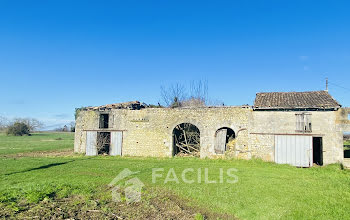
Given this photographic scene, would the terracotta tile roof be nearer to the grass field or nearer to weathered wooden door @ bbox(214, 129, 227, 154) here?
weathered wooden door @ bbox(214, 129, 227, 154)

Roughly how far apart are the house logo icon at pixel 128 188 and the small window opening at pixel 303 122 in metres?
11.4

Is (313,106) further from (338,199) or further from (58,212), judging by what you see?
(58,212)

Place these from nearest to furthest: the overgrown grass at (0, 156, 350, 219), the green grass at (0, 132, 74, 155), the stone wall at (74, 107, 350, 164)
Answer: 1. the overgrown grass at (0, 156, 350, 219)
2. the stone wall at (74, 107, 350, 164)
3. the green grass at (0, 132, 74, 155)

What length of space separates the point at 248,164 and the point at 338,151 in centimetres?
565

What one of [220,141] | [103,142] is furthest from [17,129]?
[220,141]

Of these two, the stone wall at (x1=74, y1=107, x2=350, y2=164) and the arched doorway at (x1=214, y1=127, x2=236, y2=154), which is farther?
the arched doorway at (x1=214, y1=127, x2=236, y2=154)

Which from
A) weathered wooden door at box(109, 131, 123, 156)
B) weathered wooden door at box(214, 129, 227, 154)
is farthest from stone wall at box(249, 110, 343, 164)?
weathered wooden door at box(109, 131, 123, 156)

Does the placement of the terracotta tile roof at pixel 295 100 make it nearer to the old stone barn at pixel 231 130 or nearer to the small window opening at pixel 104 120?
the old stone barn at pixel 231 130

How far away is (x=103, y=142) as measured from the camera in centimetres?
2014

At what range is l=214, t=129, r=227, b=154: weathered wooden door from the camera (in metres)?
17.3

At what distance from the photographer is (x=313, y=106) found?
1512 cm

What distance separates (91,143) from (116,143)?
2.31 metres

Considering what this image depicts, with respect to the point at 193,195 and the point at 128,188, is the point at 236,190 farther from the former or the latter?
the point at 128,188

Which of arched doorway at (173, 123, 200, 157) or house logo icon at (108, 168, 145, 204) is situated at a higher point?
arched doorway at (173, 123, 200, 157)
